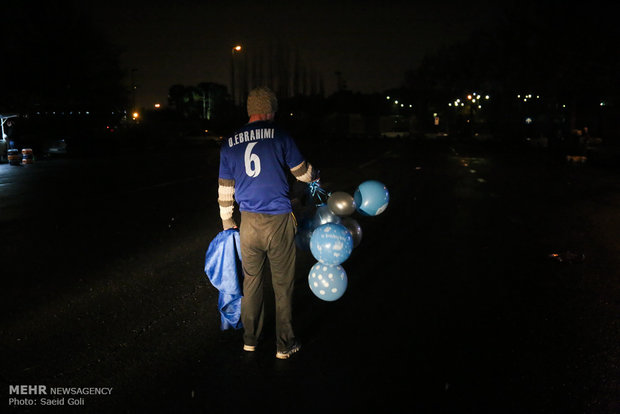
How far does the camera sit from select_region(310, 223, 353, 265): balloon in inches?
165

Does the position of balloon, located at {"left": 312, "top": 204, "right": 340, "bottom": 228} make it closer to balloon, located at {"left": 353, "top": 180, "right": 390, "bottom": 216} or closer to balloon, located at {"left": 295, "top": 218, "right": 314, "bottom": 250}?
balloon, located at {"left": 295, "top": 218, "right": 314, "bottom": 250}

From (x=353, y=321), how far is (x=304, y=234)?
3.00 feet

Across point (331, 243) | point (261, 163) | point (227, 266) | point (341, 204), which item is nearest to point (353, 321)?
point (331, 243)

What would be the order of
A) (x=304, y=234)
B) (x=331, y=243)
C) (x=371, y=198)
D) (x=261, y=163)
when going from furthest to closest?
1. (x=371, y=198)
2. (x=304, y=234)
3. (x=331, y=243)
4. (x=261, y=163)

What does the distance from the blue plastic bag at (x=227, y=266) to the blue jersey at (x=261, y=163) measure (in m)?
0.33

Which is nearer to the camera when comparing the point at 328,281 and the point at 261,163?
the point at 261,163

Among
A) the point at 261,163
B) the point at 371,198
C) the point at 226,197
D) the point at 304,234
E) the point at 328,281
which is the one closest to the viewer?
the point at 261,163

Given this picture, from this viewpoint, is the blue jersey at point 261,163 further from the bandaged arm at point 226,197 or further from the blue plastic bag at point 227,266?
the blue plastic bag at point 227,266

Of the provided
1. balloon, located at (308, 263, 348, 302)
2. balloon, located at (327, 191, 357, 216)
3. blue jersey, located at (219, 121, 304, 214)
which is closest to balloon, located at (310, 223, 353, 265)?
balloon, located at (308, 263, 348, 302)

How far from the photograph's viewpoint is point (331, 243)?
165 inches

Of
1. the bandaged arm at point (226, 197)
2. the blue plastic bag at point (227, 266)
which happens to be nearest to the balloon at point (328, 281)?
the blue plastic bag at point (227, 266)

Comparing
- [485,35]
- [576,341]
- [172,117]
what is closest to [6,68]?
[576,341]

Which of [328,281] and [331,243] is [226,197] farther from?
[328,281]

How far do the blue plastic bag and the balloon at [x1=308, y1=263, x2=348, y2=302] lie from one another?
70 cm
